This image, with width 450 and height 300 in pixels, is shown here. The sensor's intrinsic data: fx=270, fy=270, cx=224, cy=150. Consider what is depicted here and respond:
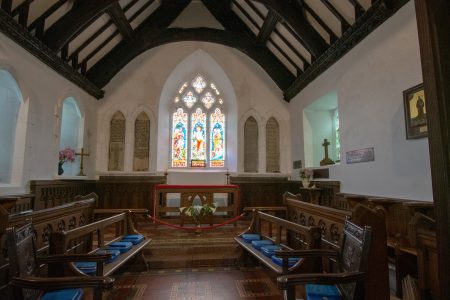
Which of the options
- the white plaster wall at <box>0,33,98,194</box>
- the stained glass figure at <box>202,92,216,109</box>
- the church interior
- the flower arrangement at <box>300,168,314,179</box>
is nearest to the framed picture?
the church interior

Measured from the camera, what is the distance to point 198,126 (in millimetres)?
8641

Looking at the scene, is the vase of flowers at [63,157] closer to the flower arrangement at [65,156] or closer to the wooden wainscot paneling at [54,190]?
the flower arrangement at [65,156]

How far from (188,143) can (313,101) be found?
389 cm

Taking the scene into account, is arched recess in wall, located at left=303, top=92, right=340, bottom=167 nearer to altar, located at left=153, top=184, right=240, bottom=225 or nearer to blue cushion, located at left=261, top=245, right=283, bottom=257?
altar, located at left=153, top=184, right=240, bottom=225

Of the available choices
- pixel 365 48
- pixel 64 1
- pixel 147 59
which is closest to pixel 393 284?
pixel 365 48

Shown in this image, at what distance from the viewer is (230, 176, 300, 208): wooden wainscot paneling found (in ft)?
25.8

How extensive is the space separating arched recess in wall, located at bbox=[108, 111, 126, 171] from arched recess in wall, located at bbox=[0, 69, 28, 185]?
111 inches

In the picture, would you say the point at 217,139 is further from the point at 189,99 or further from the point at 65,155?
the point at 65,155

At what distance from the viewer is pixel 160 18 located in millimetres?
7777

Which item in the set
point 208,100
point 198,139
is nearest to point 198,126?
point 198,139

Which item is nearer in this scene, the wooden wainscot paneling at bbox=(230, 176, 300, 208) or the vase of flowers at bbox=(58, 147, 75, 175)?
the vase of flowers at bbox=(58, 147, 75, 175)

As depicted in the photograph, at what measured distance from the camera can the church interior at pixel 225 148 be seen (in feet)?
6.73

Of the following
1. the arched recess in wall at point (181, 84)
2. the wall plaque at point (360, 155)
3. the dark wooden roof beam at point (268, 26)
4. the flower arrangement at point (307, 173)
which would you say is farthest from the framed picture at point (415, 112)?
the arched recess in wall at point (181, 84)

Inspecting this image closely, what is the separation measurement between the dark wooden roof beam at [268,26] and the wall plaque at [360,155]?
3571 millimetres
